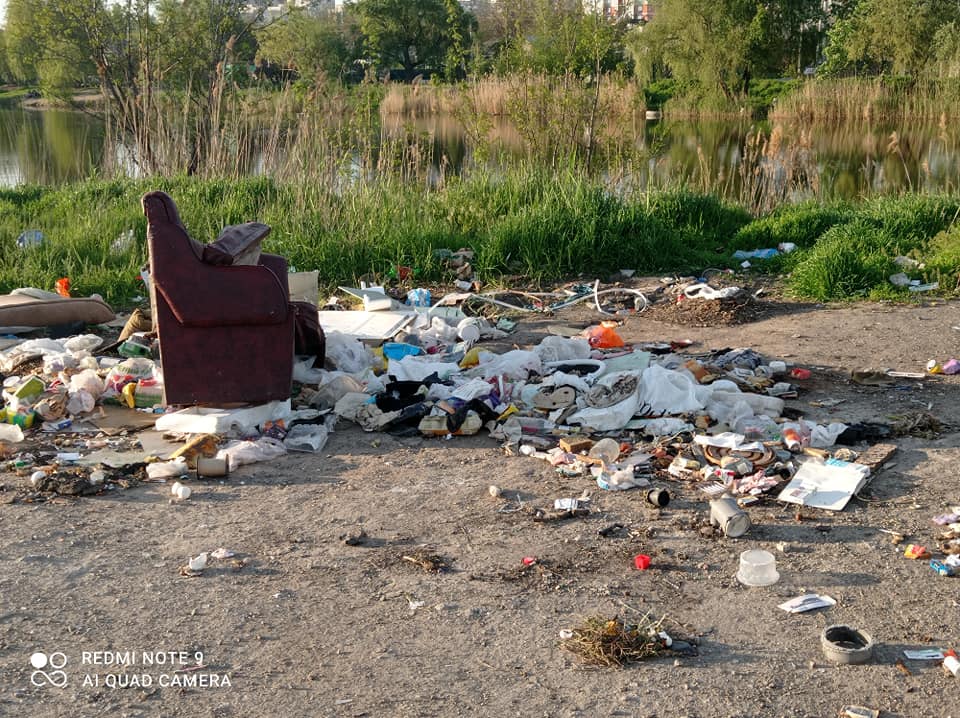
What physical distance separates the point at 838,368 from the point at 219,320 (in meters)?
3.45

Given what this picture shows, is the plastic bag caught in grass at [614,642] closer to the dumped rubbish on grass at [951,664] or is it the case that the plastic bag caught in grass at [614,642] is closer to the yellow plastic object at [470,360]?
the dumped rubbish on grass at [951,664]

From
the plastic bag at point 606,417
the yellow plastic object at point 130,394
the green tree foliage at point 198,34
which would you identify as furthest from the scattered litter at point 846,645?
the green tree foliage at point 198,34

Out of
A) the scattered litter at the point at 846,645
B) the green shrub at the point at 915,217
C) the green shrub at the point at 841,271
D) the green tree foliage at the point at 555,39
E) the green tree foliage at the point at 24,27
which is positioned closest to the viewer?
the scattered litter at the point at 846,645

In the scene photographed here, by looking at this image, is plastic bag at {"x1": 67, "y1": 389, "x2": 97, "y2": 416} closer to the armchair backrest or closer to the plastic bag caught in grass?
the armchair backrest

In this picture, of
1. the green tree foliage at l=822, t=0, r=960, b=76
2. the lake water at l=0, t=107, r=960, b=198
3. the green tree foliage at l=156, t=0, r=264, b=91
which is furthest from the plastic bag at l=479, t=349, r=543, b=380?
the green tree foliage at l=822, t=0, r=960, b=76

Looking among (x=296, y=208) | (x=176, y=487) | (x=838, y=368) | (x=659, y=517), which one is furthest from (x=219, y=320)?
(x=296, y=208)

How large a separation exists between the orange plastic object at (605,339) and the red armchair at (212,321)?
2.12 m

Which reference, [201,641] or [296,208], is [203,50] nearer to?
[296,208]

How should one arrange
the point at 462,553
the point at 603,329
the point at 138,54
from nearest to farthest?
1. the point at 462,553
2. the point at 603,329
3. the point at 138,54

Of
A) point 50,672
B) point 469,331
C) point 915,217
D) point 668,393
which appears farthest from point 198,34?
point 50,672

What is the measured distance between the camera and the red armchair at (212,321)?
469 cm

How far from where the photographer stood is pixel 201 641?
3018 mm

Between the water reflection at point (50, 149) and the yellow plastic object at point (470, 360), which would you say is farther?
the water reflection at point (50, 149)

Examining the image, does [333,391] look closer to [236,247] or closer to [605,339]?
[236,247]
